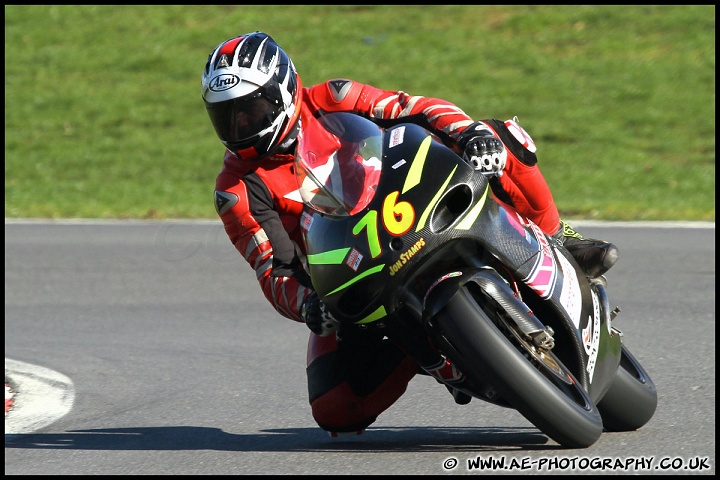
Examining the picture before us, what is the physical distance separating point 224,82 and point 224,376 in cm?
226

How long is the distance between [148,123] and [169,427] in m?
11.3

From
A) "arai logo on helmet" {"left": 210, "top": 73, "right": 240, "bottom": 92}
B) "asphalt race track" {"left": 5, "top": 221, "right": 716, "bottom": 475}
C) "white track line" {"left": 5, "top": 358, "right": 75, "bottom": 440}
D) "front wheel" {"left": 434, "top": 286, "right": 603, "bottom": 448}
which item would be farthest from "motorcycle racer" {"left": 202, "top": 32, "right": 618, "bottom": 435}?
"white track line" {"left": 5, "top": 358, "right": 75, "bottom": 440}

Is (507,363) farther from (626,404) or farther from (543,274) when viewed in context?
(626,404)

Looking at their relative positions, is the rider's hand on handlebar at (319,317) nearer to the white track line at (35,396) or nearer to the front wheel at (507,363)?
the front wheel at (507,363)

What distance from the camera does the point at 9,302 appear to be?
8734 millimetres

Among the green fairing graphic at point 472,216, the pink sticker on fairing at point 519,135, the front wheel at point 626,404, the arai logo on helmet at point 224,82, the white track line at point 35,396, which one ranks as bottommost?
the white track line at point 35,396

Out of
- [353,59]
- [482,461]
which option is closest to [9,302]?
[482,461]

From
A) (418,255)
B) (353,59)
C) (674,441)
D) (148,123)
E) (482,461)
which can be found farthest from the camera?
(353,59)

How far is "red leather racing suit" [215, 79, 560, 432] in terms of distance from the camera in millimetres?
4723

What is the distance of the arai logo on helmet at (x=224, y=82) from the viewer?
4594 mm

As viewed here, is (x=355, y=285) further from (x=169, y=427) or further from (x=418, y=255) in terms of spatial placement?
(x=169, y=427)

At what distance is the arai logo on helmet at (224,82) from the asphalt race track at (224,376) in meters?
1.41

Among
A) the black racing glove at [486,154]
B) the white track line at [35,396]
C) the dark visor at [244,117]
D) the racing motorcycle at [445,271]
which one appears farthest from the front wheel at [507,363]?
the white track line at [35,396]

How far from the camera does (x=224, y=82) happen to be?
460 cm
